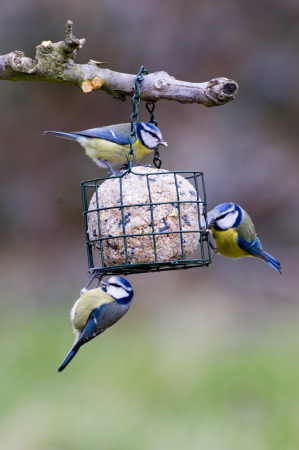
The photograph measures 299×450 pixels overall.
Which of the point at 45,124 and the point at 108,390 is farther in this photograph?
the point at 45,124

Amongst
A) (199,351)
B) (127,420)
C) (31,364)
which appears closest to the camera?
(127,420)

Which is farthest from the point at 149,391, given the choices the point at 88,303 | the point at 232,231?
the point at 88,303

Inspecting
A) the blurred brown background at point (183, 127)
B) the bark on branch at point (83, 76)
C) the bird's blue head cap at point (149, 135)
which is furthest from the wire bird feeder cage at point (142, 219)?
the blurred brown background at point (183, 127)

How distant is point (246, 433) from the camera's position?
5.01 m

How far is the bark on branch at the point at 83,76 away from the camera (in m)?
3.36

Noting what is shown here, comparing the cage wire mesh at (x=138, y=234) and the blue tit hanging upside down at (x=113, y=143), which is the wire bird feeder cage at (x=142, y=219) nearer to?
the cage wire mesh at (x=138, y=234)

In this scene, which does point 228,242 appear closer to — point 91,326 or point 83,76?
point 91,326

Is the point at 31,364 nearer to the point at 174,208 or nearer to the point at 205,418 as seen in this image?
the point at 205,418

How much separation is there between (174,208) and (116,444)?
242 cm

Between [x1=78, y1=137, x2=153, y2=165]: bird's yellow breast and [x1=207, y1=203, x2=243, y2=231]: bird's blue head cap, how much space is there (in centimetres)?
63

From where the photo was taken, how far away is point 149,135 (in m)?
3.88

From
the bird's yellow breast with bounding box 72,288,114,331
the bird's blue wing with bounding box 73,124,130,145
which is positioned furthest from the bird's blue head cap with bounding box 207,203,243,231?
the bird's yellow breast with bounding box 72,288,114,331

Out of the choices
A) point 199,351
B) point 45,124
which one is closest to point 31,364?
point 199,351

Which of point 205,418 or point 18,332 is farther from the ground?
point 18,332
